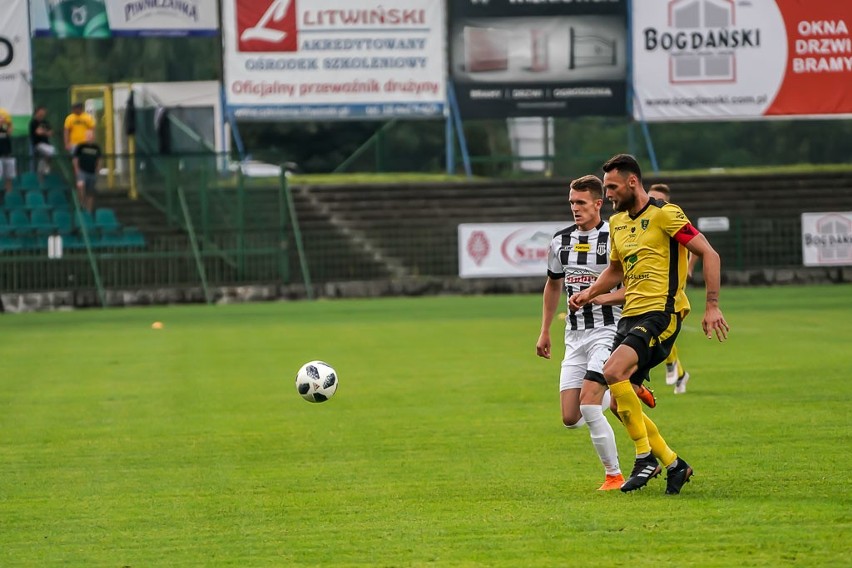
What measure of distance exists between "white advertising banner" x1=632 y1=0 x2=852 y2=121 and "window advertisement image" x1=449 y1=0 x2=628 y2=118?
2.20 ft

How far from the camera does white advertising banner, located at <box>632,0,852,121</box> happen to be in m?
37.9

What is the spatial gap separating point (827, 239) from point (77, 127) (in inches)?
715

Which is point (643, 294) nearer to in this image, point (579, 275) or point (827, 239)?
point (579, 275)

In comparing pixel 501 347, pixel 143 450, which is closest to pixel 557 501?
pixel 143 450

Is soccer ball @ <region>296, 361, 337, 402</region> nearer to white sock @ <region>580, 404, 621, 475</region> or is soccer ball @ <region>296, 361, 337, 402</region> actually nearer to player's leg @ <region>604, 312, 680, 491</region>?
white sock @ <region>580, 404, 621, 475</region>

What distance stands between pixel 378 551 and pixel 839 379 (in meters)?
9.19

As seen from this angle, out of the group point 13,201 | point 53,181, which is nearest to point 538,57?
point 53,181

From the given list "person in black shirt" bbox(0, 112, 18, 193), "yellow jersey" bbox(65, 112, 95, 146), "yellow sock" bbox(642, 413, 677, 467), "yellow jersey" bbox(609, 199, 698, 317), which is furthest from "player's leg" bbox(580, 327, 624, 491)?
A: "yellow jersey" bbox(65, 112, 95, 146)

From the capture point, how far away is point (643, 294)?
336 inches

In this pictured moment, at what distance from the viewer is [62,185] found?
3469 cm

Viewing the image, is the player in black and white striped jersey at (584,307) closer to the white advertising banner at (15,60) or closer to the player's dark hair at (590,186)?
the player's dark hair at (590,186)

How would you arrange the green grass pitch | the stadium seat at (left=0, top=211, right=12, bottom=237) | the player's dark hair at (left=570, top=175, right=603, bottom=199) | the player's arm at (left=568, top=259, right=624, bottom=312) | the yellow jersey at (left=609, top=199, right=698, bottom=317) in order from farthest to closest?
the stadium seat at (left=0, top=211, right=12, bottom=237), the player's dark hair at (left=570, top=175, right=603, bottom=199), the player's arm at (left=568, top=259, right=624, bottom=312), the yellow jersey at (left=609, top=199, right=698, bottom=317), the green grass pitch

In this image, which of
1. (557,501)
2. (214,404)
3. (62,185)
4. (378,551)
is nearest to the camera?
(378,551)

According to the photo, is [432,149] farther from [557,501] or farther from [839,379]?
[557,501]
